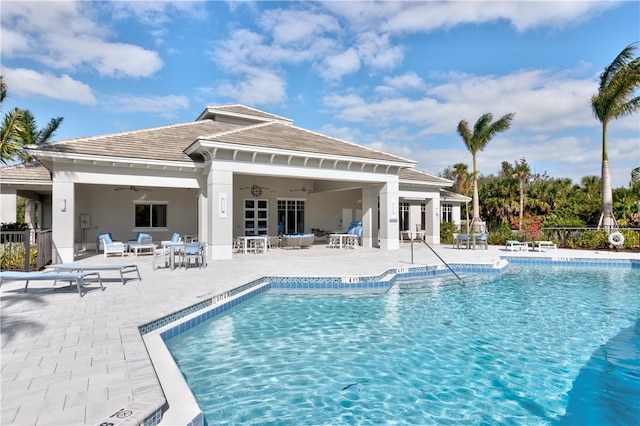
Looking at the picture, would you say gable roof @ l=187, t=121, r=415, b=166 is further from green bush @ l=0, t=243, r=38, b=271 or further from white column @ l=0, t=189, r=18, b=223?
white column @ l=0, t=189, r=18, b=223

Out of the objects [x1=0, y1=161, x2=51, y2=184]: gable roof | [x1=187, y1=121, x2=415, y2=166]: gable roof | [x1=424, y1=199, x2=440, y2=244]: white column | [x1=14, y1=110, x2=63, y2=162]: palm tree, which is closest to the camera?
[x1=187, y1=121, x2=415, y2=166]: gable roof

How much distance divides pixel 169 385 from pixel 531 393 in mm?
4426

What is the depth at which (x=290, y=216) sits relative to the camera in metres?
22.5

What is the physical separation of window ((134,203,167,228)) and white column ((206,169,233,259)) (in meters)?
5.80

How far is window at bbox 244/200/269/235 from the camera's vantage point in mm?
20891

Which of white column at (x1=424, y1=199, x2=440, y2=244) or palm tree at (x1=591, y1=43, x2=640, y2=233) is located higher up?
palm tree at (x1=591, y1=43, x2=640, y2=233)

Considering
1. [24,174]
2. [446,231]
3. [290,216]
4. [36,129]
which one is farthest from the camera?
[36,129]

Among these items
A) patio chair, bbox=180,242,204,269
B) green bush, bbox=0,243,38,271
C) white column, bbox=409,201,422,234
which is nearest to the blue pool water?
patio chair, bbox=180,242,204,269

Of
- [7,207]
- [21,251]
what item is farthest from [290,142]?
[7,207]

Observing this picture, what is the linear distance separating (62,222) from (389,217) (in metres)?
14.4

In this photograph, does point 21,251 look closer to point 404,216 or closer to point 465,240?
point 465,240

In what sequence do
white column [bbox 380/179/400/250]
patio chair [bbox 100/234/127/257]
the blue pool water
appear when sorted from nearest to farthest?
the blue pool water → patio chair [bbox 100/234/127/257] → white column [bbox 380/179/400/250]

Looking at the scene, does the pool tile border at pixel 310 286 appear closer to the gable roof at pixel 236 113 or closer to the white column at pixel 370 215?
the white column at pixel 370 215

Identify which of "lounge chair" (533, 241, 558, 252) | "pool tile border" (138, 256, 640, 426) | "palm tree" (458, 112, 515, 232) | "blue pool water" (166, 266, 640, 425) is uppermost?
"palm tree" (458, 112, 515, 232)
